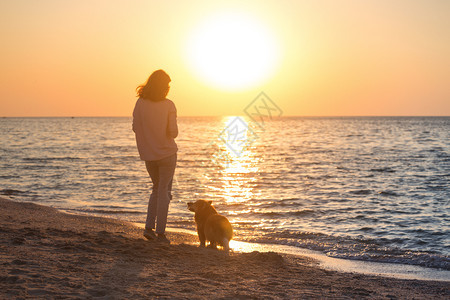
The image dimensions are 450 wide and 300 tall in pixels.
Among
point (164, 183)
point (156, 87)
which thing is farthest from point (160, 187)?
point (156, 87)

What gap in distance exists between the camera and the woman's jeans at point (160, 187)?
20.4ft

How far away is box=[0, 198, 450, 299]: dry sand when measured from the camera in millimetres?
4059

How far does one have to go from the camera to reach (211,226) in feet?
22.3

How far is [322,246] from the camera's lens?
316 inches

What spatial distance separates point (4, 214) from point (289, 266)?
4.95m

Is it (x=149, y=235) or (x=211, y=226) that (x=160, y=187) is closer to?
(x=149, y=235)

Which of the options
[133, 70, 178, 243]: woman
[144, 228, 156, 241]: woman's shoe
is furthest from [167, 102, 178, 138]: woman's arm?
[144, 228, 156, 241]: woman's shoe

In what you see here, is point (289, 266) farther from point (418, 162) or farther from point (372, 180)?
point (418, 162)

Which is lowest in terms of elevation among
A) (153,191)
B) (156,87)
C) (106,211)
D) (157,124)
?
(106,211)

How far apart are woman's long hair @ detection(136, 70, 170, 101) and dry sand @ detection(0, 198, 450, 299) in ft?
6.09

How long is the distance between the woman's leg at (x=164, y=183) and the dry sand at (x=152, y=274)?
0.42m

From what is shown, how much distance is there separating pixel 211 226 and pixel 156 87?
6.95ft

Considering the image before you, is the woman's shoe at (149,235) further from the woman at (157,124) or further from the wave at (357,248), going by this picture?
the wave at (357,248)

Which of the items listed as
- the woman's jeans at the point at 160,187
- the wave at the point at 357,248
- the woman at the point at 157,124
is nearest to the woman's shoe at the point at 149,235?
the woman's jeans at the point at 160,187
